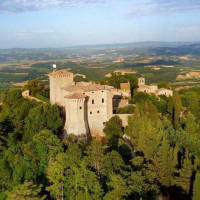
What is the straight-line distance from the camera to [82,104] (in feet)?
71.8

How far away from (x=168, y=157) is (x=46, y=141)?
8.20 meters

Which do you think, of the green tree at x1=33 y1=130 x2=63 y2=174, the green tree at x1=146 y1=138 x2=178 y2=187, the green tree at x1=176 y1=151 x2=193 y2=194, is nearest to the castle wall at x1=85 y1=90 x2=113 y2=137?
the green tree at x1=33 y1=130 x2=63 y2=174

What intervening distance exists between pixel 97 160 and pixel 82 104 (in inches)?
275

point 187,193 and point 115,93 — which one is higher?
point 115,93

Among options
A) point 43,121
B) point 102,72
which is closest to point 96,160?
point 43,121

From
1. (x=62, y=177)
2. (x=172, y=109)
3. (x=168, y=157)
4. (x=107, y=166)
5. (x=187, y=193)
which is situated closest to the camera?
(x=62, y=177)

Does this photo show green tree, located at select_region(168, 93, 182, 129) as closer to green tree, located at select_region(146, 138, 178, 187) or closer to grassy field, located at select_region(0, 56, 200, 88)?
green tree, located at select_region(146, 138, 178, 187)

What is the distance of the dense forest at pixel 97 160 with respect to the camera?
13.5m

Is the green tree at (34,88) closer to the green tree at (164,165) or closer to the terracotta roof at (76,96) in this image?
the terracotta roof at (76,96)

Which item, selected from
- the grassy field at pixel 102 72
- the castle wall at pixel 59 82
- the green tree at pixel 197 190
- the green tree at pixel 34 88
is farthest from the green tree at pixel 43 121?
the grassy field at pixel 102 72

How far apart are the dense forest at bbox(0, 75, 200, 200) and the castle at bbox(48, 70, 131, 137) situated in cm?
A: 94

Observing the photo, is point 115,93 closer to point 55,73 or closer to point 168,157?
point 55,73

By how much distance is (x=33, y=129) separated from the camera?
914 inches

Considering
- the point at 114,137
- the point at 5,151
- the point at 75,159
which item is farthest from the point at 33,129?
the point at 75,159
